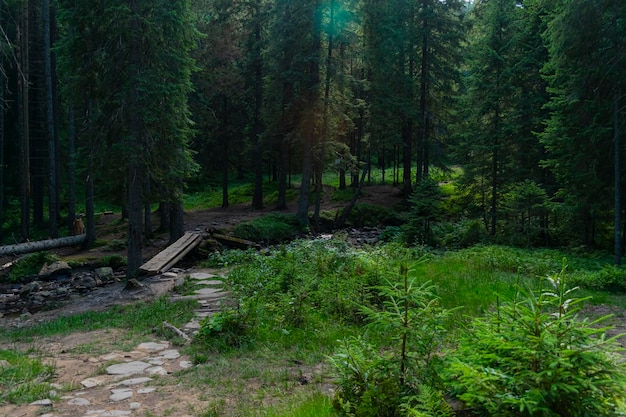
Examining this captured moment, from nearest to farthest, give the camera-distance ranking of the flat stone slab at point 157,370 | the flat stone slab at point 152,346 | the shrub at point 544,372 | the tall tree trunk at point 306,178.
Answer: the shrub at point 544,372
the flat stone slab at point 157,370
the flat stone slab at point 152,346
the tall tree trunk at point 306,178

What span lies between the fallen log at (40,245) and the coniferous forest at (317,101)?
2.61 feet

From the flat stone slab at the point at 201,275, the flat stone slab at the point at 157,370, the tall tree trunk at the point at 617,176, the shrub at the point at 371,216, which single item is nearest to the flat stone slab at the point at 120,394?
the flat stone slab at the point at 157,370

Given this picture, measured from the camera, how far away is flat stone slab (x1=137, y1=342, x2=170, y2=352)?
21.2 ft

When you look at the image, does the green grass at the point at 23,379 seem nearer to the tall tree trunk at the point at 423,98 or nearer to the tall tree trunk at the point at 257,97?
the tall tree trunk at the point at 257,97

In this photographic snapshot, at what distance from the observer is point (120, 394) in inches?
189

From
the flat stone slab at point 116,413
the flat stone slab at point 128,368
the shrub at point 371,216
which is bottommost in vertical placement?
the flat stone slab at point 128,368

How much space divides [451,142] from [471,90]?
1192cm

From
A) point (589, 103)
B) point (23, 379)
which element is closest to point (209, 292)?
point (23, 379)

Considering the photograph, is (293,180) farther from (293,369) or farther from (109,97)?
(293,369)

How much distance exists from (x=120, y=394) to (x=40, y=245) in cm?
1607

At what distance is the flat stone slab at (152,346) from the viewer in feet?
21.2

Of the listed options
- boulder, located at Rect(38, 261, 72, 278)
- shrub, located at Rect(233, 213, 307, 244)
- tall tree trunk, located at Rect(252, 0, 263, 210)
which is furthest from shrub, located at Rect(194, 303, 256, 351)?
tall tree trunk, located at Rect(252, 0, 263, 210)

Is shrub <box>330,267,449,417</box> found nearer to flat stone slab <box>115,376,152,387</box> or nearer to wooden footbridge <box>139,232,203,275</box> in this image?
flat stone slab <box>115,376,152,387</box>

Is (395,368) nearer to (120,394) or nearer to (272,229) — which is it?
(120,394)
